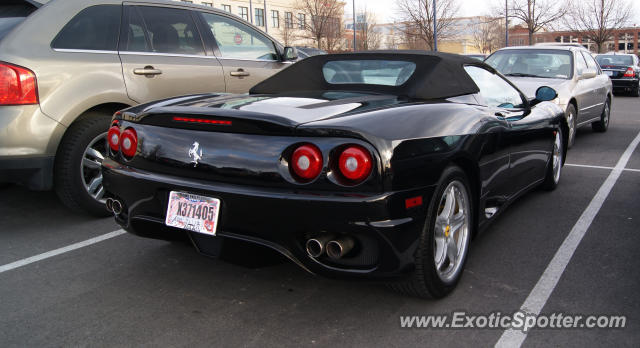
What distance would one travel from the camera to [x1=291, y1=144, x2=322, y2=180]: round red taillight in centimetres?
252

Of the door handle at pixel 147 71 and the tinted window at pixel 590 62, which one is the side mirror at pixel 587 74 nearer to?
the tinted window at pixel 590 62

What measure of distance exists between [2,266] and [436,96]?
2878 millimetres

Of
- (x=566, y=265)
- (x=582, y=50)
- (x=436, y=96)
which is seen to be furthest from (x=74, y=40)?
(x=582, y=50)

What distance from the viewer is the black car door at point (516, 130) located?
12.5 feet

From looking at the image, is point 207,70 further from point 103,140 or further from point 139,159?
point 139,159

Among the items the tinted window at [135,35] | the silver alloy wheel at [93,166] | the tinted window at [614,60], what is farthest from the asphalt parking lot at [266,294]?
the tinted window at [614,60]

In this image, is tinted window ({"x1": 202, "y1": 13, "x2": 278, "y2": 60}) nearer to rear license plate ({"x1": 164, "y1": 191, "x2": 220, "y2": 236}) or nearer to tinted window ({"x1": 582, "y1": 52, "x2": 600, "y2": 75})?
rear license plate ({"x1": 164, "y1": 191, "x2": 220, "y2": 236})

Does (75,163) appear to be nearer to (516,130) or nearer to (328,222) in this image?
(328,222)

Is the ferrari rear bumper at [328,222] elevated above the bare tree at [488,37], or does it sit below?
below

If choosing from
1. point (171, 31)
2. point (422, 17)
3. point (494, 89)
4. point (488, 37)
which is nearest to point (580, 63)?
point (494, 89)

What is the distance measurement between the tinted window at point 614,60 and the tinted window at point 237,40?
648 inches

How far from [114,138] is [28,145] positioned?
47.8 inches

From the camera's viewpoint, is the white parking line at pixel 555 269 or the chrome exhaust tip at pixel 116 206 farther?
the chrome exhaust tip at pixel 116 206

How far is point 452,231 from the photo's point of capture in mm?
3123
